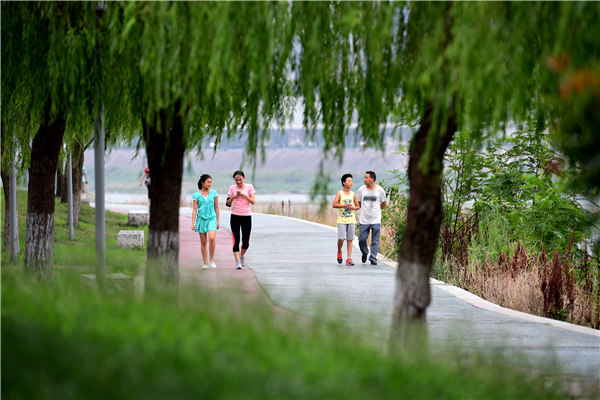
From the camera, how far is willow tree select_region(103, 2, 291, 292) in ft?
22.8

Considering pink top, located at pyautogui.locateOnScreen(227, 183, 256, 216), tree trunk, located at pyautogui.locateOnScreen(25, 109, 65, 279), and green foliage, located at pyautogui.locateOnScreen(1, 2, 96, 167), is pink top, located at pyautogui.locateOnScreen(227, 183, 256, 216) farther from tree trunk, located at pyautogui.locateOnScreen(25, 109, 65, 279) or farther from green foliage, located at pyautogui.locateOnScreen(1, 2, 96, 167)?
green foliage, located at pyautogui.locateOnScreen(1, 2, 96, 167)

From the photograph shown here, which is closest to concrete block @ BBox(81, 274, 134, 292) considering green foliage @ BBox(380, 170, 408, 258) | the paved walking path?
the paved walking path

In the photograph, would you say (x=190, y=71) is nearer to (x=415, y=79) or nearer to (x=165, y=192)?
(x=415, y=79)

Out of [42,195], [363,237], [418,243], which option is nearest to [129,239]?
[363,237]

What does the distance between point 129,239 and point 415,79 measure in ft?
49.3

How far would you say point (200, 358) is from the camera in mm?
5523

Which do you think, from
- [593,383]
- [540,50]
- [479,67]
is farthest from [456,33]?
[593,383]

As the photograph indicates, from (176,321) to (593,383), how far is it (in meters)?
3.93

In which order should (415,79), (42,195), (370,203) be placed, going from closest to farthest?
1. (415,79)
2. (42,195)
3. (370,203)

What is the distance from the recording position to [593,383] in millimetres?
7496

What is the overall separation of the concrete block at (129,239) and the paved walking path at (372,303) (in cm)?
118

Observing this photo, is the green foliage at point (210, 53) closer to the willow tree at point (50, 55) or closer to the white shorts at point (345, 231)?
the willow tree at point (50, 55)

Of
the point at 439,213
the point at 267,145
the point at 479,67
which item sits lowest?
the point at 439,213

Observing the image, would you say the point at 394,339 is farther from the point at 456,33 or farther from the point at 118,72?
the point at 118,72
